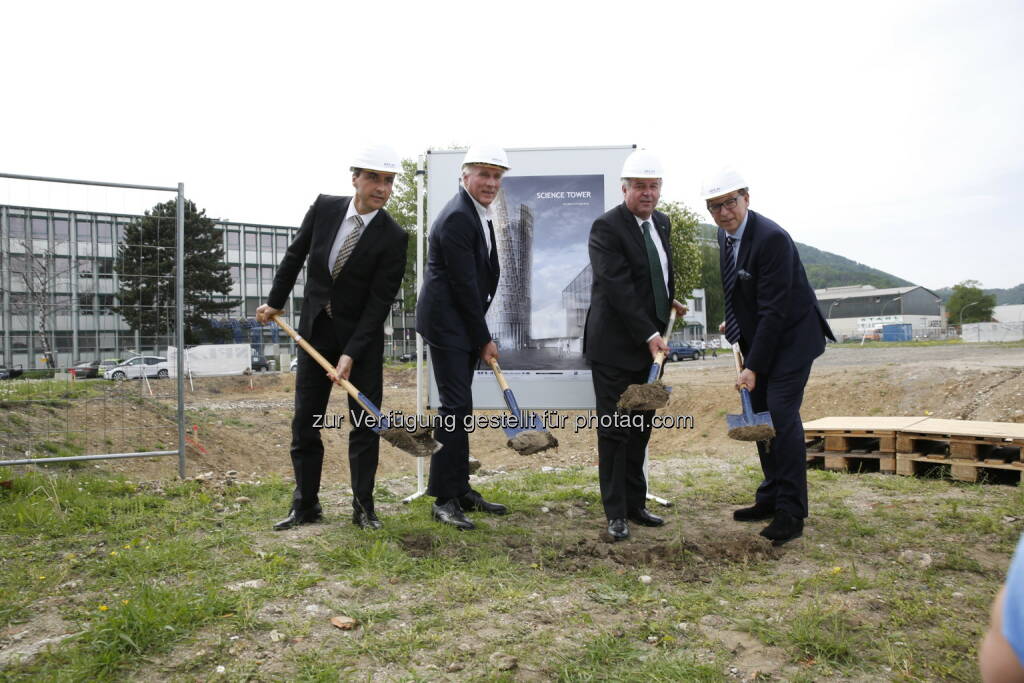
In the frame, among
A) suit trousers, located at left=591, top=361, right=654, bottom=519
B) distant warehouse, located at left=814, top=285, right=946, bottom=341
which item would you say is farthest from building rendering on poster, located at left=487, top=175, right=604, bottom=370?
distant warehouse, located at left=814, top=285, right=946, bottom=341

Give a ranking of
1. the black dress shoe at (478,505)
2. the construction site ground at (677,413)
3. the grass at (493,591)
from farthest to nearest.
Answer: the construction site ground at (677,413), the black dress shoe at (478,505), the grass at (493,591)

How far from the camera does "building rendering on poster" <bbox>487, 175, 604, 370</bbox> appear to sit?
221 inches

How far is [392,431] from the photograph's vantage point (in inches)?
161

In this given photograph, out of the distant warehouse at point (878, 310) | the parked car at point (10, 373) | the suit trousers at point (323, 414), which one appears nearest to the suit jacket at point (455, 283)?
the suit trousers at point (323, 414)

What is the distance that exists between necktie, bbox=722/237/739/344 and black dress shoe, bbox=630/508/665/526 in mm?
1264

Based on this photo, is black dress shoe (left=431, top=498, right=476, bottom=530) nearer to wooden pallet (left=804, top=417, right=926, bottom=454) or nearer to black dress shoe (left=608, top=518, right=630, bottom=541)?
black dress shoe (left=608, top=518, right=630, bottom=541)

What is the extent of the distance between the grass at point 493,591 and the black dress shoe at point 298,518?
0.16 metres

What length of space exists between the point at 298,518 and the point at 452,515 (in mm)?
980

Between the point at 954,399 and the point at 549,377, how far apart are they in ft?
30.9

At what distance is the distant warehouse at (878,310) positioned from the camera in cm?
8475

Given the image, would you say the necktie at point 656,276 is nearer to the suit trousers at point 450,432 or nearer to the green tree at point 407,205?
the suit trousers at point 450,432

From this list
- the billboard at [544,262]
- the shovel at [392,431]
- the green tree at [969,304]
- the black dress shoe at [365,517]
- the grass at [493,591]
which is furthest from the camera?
the green tree at [969,304]

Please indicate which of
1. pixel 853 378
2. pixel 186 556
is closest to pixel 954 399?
pixel 853 378

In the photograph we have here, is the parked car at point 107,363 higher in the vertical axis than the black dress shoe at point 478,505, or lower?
higher
